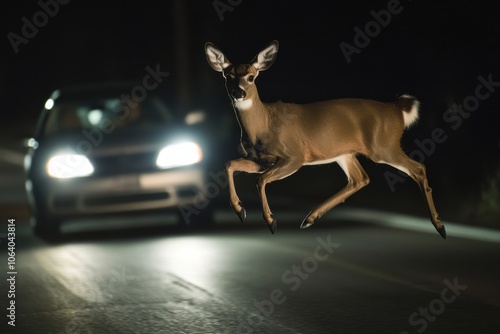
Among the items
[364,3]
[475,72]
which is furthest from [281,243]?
[364,3]

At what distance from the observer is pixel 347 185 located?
2732mm

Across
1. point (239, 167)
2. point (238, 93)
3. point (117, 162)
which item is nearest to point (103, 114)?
point (117, 162)

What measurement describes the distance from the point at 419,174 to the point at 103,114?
8.68 feet

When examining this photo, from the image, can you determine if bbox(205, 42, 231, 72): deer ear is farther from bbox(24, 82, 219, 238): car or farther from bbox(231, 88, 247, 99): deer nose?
bbox(24, 82, 219, 238): car

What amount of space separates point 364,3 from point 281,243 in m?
11.8

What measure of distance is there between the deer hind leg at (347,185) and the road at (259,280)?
5.93 m

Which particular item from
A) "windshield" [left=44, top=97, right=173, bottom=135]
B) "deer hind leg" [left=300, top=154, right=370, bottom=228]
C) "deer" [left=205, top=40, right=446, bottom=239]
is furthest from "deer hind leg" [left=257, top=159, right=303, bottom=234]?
"windshield" [left=44, top=97, right=173, bottom=135]

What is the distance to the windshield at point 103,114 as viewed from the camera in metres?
4.81

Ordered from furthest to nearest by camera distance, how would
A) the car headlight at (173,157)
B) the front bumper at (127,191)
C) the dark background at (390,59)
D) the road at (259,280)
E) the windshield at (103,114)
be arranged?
1. the road at (259,280)
2. the front bumper at (127,191)
3. the windshield at (103,114)
4. the car headlight at (173,157)
5. the dark background at (390,59)

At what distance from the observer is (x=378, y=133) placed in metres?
2.54

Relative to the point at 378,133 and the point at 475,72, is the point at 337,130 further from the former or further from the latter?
the point at 475,72

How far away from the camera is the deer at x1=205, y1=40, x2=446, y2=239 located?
252cm

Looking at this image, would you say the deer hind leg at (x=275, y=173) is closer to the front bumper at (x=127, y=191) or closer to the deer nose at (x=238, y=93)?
the deer nose at (x=238, y=93)

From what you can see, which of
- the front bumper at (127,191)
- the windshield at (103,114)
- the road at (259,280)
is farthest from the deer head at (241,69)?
the road at (259,280)
